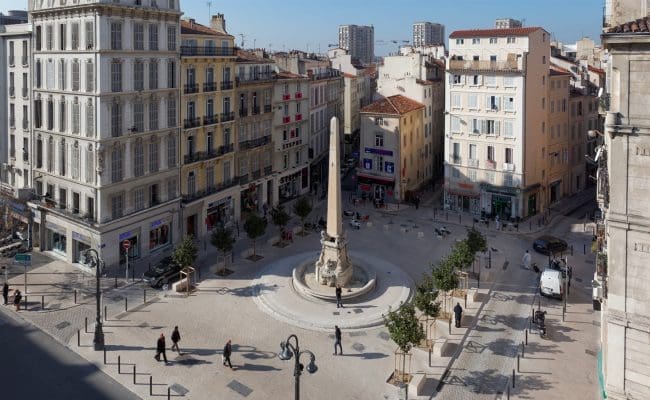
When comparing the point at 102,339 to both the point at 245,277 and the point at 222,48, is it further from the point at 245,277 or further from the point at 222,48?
the point at 222,48

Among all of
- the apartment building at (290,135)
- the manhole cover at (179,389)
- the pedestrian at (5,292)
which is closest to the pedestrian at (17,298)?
the pedestrian at (5,292)

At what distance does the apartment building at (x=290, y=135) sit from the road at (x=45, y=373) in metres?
33.7

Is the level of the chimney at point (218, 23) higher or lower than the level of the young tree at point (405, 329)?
higher

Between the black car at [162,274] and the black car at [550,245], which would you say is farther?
the black car at [550,245]

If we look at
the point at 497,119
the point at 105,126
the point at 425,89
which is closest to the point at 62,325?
the point at 105,126

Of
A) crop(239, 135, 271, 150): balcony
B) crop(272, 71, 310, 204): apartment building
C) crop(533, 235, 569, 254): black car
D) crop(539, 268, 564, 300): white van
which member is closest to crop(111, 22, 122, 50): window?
crop(239, 135, 271, 150): balcony

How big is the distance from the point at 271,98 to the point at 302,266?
23.7 m

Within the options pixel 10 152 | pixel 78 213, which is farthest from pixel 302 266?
pixel 10 152

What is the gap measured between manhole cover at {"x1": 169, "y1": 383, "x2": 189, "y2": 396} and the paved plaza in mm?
45

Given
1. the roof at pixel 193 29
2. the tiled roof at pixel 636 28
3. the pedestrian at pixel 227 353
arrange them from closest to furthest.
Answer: the tiled roof at pixel 636 28, the pedestrian at pixel 227 353, the roof at pixel 193 29

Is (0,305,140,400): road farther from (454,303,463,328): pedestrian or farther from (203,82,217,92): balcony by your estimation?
(203,82,217,92): balcony

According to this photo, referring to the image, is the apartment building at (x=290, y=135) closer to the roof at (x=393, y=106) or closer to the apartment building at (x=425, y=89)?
the roof at (x=393, y=106)

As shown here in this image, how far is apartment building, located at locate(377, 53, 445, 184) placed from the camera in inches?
2739

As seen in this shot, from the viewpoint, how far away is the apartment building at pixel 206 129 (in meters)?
47.9
